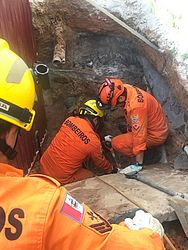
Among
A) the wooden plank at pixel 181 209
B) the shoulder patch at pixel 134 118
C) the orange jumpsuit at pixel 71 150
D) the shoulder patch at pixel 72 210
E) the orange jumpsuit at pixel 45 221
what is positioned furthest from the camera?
the orange jumpsuit at pixel 71 150

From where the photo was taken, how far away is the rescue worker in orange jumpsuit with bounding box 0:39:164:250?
63.4 inches

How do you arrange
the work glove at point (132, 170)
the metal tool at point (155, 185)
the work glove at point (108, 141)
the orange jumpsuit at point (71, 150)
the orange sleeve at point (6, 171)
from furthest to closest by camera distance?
the work glove at point (108, 141)
the orange jumpsuit at point (71, 150)
the work glove at point (132, 170)
the metal tool at point (155, 185)
the orange sleeve at point (6, 171)

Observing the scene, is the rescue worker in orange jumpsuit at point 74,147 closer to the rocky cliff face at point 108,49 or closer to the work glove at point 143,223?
the rocky cliff face at point 108,49

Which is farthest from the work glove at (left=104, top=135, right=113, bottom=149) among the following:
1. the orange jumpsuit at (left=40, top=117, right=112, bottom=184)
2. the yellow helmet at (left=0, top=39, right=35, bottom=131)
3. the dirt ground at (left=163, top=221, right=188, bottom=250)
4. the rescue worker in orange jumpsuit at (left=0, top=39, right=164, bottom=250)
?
the rescue worker in orange jumpsuit at (left=0, top=39, right=164, bottom=250)

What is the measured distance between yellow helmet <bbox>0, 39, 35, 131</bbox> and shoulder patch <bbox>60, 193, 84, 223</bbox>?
0.58m

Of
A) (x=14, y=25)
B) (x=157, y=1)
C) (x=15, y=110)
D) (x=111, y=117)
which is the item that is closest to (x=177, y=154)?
(x=111, y=117)

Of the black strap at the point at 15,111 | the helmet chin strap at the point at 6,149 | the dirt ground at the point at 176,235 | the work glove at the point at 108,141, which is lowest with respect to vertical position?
the work glove at the point at 108,141

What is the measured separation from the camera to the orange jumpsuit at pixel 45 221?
63.1 inches

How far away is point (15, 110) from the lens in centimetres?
218

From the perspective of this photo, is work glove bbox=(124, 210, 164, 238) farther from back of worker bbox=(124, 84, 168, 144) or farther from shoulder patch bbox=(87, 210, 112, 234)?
back of worker bbox=(124, 84, 168, 144)

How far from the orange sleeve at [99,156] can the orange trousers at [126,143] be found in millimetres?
343

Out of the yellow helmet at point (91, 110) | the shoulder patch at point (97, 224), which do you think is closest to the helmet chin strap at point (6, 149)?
the shoulder patch at point (97, 224)

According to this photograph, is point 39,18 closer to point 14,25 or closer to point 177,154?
point 14,25

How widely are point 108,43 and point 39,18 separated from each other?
Answer: 1.28m
